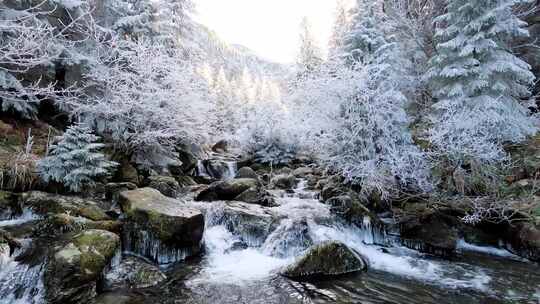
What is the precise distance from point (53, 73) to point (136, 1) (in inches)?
232

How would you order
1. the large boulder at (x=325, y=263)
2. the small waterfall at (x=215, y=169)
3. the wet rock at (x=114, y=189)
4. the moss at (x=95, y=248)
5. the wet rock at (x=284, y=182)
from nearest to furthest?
the moss at (x=95, y=248) < the large boulder at (x=325, y=263) < the wet rock at (x=114, y=189) < the wet rock at (x=284, y=182) < the small waterfall at (x=215, y=169)

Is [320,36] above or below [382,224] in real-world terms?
above

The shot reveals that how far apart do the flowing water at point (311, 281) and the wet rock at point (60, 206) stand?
0.70m

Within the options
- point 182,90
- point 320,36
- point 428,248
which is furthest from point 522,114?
point 320,36

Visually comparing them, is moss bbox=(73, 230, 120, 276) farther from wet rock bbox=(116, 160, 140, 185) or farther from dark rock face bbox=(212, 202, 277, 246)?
wet rock bbox=(116, 160, 140, 185)

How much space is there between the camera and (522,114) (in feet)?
38.3

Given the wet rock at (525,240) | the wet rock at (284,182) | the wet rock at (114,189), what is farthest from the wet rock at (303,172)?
the wet rock at (525,240)

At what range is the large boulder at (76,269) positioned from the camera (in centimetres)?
513

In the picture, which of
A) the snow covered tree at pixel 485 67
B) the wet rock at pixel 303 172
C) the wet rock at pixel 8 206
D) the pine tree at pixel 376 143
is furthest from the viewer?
the wet rock at pixel 303 172

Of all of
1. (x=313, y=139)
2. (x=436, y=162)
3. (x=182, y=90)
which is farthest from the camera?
(x=182, y=90)

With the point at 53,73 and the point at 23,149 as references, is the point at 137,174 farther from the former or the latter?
the point at 53,73

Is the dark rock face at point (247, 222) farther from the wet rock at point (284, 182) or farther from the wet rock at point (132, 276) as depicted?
the wet rock at point (284, 182)

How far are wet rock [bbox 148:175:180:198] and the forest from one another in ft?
0.50

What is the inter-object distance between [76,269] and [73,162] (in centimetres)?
405
